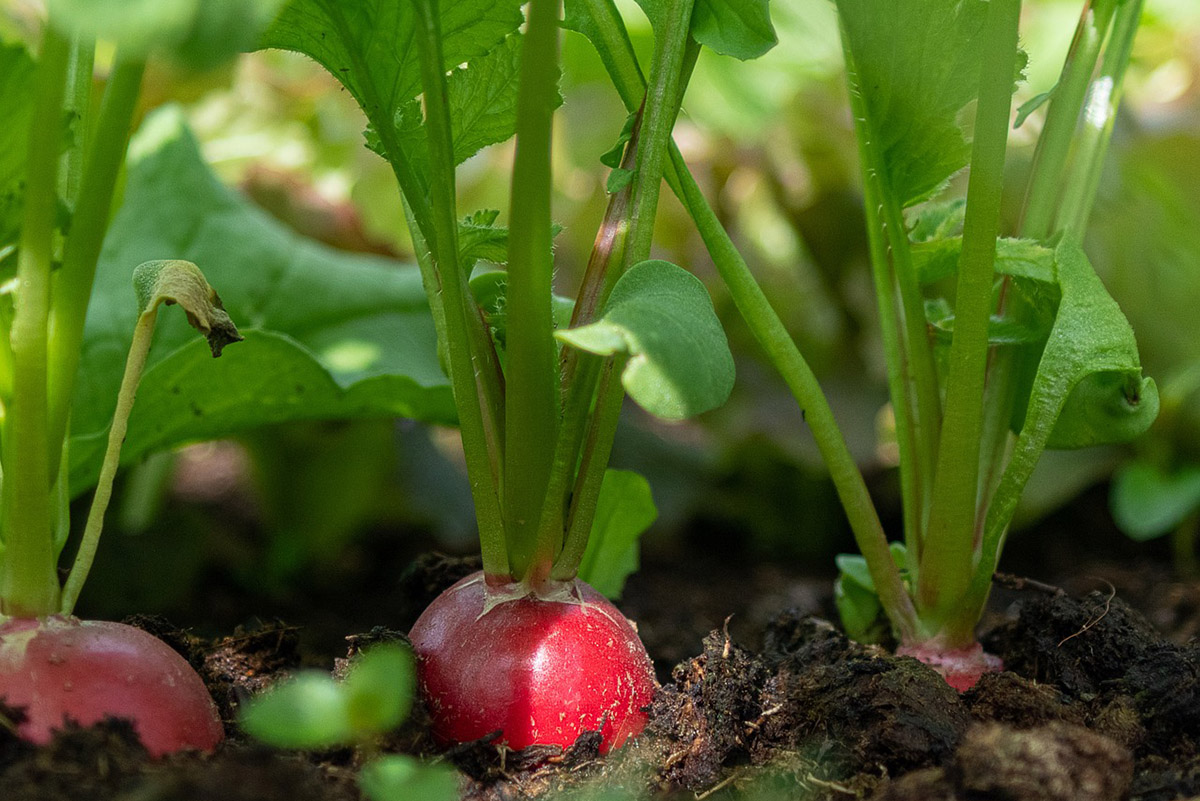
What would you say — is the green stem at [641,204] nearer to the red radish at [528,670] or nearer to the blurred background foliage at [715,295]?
the red radish at [528,670]

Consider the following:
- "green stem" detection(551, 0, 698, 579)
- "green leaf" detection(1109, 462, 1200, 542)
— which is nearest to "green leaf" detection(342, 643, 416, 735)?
"green stem" detection(551, 0, 698, 579)

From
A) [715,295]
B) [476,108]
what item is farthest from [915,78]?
[715,295]

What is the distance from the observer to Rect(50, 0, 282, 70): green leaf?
0.41 meters

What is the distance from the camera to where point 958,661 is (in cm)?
75

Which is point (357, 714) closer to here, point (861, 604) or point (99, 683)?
point (99, 683)

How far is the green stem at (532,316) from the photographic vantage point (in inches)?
22.4

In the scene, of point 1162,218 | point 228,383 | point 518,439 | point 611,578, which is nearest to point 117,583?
point 228,383

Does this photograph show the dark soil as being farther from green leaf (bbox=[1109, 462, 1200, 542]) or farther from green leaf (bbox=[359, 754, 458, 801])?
green leaf (bbox=[1109, 462, 1200, 542])

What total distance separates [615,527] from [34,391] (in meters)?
0.46

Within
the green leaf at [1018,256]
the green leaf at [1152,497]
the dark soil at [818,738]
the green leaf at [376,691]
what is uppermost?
the green leaf at [1018,256]

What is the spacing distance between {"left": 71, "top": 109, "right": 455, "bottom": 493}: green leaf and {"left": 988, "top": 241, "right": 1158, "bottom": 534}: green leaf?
0.50 m

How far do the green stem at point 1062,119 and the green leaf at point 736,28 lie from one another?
0.27 metres

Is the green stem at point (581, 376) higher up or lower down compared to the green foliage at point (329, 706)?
higher up

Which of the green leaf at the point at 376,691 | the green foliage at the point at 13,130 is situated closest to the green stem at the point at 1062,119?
the green leaf at the point at 376,691
